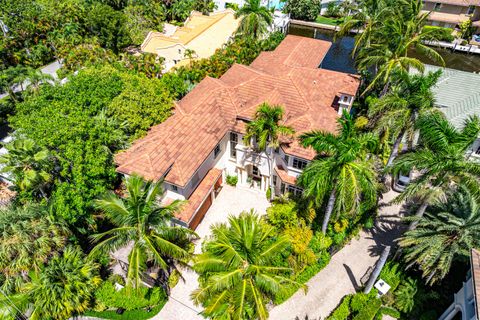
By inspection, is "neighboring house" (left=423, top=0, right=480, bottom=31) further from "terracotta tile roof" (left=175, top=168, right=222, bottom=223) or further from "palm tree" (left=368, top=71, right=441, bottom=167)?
"terracotta tile roof" (left=175, top=168, right=222, bottom=223)

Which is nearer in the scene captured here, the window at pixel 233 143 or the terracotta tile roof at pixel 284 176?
the terracotta tile roof at pixel 284 176

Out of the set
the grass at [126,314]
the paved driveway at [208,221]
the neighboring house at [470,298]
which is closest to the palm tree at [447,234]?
the neighboring house at [470,298]

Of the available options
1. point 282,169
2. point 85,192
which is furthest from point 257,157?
point 85,192

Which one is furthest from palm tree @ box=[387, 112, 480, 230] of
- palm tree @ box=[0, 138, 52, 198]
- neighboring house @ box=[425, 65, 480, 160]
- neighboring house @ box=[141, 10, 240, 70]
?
neighboring house @ box=[141, 10, 240, 70]

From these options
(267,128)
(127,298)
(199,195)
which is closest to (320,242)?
(267,128)

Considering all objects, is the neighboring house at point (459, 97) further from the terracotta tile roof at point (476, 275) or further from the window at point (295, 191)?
the terracotta tile roof at point (476, 275)

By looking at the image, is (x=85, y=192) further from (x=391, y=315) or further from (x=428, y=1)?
(x=428, y=1)
